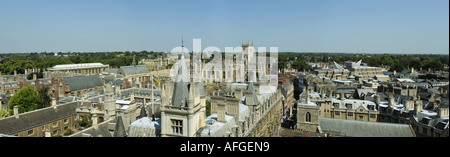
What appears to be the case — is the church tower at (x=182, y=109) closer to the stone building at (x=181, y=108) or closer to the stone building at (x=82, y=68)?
the stone building at (x=181, y=108)

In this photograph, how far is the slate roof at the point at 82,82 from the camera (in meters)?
58.9

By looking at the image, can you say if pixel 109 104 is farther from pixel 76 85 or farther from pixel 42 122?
pixel 76 85

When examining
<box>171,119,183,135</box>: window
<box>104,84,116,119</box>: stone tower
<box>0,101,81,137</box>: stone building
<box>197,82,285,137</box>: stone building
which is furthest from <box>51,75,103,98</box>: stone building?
<box>171,119,183,135</box>: window

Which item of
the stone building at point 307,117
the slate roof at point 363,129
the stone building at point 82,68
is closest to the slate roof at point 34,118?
the stone building at point 307,117

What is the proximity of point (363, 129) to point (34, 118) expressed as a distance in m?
38.7

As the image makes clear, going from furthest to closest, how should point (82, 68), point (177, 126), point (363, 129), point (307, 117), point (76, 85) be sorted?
point (82, 68)
point (76, 85)
point (307, 117)
point (363, 129)
point (177, 126)

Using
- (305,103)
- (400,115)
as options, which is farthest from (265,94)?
(400,115)

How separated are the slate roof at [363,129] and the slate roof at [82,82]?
175 ft

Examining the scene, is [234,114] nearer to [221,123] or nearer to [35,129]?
[221,123]

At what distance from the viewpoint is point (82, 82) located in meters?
62.6

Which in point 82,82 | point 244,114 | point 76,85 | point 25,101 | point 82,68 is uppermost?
point 82,68

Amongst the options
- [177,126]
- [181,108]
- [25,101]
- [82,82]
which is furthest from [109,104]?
[82,82]
